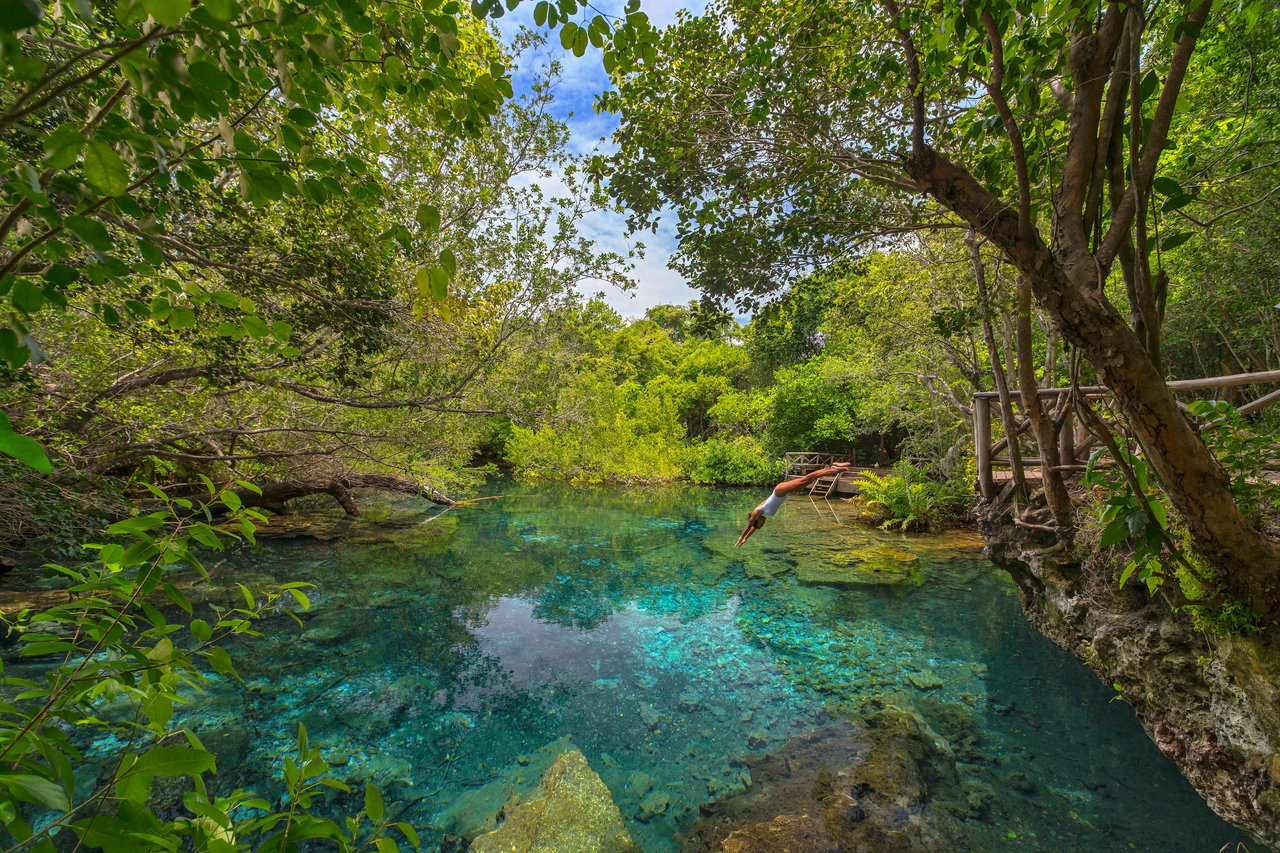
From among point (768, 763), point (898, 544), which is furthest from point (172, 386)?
point (898, 544)

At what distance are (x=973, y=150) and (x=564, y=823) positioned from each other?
18.8 ft

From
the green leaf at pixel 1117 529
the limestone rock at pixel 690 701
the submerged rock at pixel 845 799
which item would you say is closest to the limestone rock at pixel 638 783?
the submerged rock at pixel 845 799

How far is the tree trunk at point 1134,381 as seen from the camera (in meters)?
2.09

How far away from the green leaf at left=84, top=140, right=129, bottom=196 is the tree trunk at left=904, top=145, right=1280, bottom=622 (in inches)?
118

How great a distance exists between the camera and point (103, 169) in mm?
862

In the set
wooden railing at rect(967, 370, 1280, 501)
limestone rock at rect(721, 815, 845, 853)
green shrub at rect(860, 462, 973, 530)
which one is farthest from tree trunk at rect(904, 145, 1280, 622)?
green shrub at rect(860, 462, 973, 530)

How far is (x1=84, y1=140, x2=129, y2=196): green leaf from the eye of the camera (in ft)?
2.81

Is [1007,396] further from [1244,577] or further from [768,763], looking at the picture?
[768,763]

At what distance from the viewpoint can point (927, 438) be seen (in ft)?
47.4

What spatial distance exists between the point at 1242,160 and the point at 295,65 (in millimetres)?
7184

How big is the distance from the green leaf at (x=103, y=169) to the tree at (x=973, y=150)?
2.71 metres

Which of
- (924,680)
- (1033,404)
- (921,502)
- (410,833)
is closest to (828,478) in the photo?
(921,502)

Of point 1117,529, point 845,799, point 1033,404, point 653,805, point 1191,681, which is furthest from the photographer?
point 1033,404

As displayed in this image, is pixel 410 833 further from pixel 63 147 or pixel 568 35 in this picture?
pixel 568 35
